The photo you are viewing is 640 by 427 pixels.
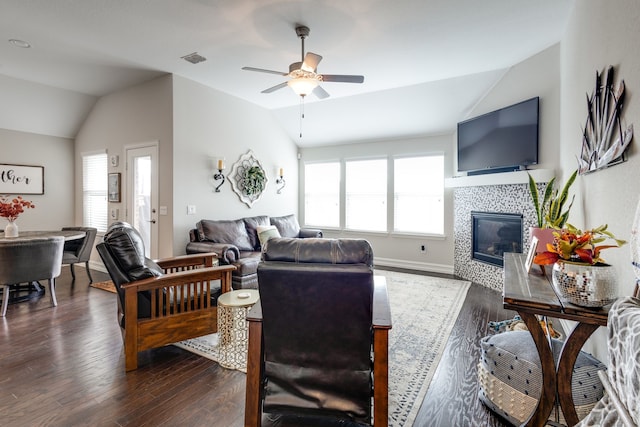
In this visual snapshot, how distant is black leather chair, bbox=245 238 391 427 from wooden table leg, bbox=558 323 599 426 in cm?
84

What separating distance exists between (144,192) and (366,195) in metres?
3.90

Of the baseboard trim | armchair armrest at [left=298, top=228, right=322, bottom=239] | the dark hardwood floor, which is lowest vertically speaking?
the dark hardwood floor

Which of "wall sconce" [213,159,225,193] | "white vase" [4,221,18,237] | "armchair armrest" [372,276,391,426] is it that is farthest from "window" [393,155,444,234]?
"white vase" [4,221,18,237]

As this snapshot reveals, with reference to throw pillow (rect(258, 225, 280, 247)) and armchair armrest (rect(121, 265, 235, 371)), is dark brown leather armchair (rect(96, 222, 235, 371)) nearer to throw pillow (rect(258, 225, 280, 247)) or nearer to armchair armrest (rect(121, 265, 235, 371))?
armchair armrest (rect(121, 265, 235, 371))

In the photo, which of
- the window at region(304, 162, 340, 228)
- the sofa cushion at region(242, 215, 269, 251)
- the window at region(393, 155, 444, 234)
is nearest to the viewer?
the sofa cushion at region(242, 215, 269, 251)

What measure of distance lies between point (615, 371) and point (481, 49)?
357 cm

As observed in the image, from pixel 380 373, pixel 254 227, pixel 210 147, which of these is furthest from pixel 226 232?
pixel 380 373

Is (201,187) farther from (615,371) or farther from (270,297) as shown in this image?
(615,371)

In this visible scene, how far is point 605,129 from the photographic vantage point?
1808mm

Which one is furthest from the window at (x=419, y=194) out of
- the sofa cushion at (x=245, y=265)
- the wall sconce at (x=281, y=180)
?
the sofa cushion at (x=245, y=265)

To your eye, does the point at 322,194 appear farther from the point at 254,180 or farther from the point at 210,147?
the point at 210,147

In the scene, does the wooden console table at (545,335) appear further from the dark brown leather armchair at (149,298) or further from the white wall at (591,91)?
the dark brown leather armchair at (149,298)

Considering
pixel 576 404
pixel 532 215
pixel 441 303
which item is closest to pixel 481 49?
pixel 532 215

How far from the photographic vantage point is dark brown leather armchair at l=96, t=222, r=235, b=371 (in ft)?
7.49
